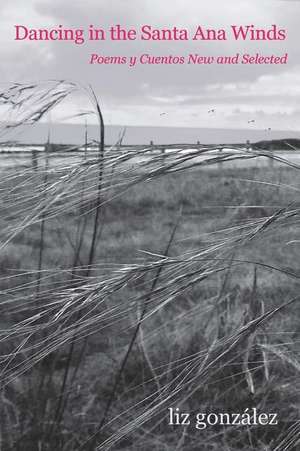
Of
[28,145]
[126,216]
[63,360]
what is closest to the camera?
[28,145]

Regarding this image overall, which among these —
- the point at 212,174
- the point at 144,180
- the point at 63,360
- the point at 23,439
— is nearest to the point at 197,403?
the point at 23,439

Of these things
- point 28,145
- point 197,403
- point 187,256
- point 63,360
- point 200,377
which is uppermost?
point 28,145

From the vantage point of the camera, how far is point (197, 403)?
4.81 ft

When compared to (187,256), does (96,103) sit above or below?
Result: above

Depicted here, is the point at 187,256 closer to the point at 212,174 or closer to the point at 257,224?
the point at 257,224

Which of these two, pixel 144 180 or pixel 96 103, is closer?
pixel 144 180

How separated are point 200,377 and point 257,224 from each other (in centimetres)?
19

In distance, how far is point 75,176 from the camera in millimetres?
624

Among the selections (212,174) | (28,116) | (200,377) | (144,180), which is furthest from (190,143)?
(212,174)

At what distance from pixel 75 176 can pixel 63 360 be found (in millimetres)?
1564

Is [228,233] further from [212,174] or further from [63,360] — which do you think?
[212,174]

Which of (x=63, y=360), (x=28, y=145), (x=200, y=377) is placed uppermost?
(x=28, y=145)

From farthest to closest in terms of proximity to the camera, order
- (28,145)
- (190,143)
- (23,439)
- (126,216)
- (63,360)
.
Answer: (126,216) < (63,360) < (23,439) < (28,145) < (190,143)

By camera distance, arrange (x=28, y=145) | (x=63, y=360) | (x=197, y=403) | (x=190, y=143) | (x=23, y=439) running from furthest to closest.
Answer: (x=63, y=360) → (x=197, y=403) → (x=23, y=439) → (x=28, y=145) → (x=190, y=143)
